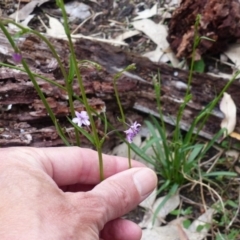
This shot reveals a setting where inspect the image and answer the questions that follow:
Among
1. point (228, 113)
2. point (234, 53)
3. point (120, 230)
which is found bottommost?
point (120, 230)

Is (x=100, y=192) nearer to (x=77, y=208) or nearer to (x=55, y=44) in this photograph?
(x=77, y=208)

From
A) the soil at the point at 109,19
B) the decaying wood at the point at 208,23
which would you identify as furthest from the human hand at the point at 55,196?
the soil at the point at 109,19

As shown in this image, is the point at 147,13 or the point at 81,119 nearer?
the point at 81,119

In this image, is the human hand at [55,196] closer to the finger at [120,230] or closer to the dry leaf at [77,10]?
the finger at [120,230]

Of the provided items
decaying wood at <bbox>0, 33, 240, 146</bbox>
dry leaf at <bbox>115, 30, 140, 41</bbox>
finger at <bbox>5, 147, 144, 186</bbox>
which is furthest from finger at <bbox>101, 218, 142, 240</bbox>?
dry leaf at <bbox>115, 30, 140, 41</bbox>

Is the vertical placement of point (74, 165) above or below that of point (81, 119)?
below

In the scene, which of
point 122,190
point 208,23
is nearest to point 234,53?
point 208,23

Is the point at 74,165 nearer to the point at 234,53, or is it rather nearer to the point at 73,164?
the point at 73,164
